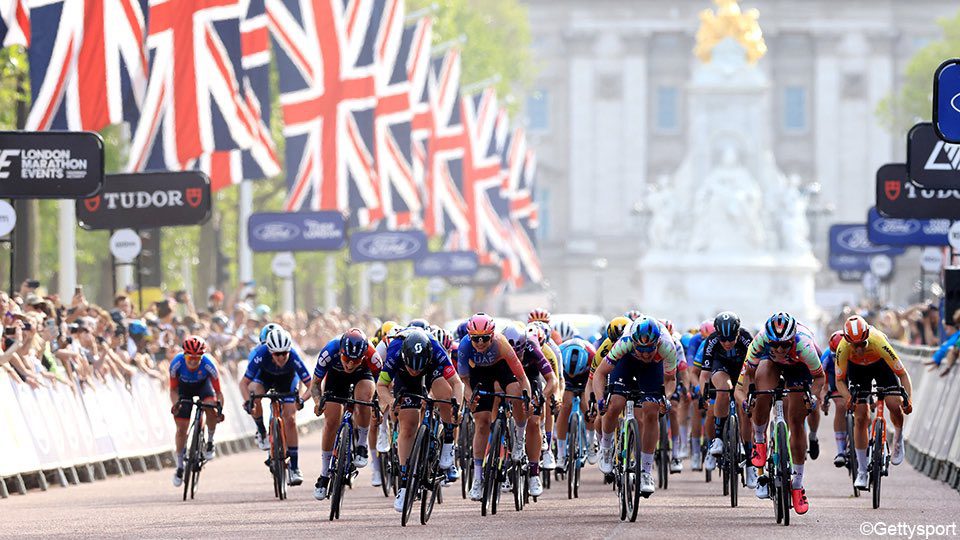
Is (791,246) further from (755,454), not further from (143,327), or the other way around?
(755,454)

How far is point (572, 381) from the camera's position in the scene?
86.6 ft

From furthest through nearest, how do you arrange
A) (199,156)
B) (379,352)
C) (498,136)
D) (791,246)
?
(791,246) → (498,136) → (199,156) → (379,352)

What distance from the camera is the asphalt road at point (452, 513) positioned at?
20.1 m

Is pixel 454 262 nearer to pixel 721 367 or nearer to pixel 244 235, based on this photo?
pixel 244 235

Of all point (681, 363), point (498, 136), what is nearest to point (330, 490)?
point (681, 363)

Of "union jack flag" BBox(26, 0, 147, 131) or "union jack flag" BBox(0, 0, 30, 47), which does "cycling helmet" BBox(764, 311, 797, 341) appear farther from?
"union jack flag" BBox(26, 0, 147, 131)

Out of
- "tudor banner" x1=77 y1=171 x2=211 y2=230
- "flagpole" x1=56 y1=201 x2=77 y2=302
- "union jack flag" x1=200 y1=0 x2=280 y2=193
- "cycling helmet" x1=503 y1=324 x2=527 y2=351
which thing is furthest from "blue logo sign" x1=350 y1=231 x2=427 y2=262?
"cycling helmet" x1=503 y1=324 x2=527 y2=351

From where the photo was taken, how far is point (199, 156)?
36062 millimetres

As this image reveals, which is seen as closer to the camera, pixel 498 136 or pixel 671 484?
pixel 671 484

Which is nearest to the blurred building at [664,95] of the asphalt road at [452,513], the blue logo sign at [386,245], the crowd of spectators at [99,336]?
the blue logo sign at [386,245]

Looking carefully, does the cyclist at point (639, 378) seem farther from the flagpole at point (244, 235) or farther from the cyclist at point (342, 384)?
the flagpole at point (244, 235)

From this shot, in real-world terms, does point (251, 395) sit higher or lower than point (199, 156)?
lower

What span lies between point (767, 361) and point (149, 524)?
17.3ft

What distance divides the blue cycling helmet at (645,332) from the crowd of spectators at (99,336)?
21.7ft
